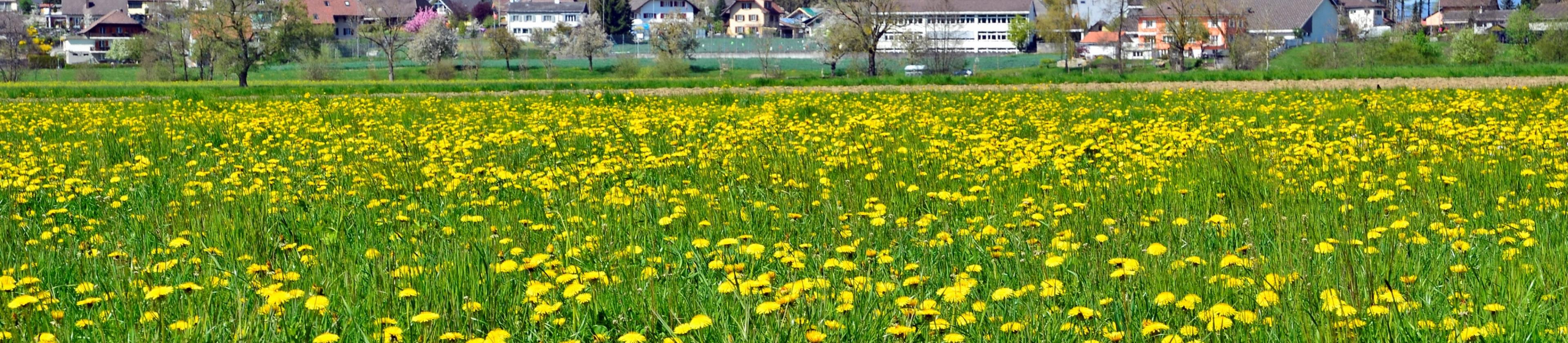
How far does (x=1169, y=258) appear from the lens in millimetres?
4465

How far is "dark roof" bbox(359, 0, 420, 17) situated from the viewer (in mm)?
104438

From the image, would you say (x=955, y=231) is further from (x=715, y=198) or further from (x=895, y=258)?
(x=715, y=198)

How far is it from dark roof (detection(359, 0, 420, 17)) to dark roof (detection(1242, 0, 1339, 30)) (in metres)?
77.1

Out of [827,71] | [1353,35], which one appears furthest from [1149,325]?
[1353,35]

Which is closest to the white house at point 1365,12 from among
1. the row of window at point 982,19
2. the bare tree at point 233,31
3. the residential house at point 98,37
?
the row of window at point 982,19

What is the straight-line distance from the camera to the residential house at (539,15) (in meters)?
152

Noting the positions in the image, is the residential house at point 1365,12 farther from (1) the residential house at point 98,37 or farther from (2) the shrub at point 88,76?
(1) the residential house at point 98,37

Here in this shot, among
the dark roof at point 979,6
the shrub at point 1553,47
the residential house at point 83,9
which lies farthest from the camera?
the residential house at point 83,9

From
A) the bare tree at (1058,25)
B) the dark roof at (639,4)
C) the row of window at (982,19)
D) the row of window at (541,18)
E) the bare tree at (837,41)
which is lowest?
the bare tree at (837,41)

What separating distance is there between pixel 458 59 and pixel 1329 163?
97374 mm

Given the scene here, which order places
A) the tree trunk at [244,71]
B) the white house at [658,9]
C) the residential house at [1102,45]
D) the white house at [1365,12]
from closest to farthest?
the tree trunk at [244,71], the residential house at [1102,45], the white house at [1365,12], the white house at [658,9]

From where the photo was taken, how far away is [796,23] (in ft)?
536

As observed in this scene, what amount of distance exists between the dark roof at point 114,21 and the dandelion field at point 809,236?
13636 cm

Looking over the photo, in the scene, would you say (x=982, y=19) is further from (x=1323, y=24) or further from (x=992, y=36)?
(x=1323, y=24)
